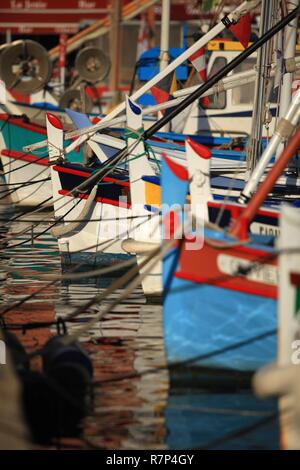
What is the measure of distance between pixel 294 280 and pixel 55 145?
28.4ft

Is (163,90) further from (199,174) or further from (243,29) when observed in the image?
(199,174)

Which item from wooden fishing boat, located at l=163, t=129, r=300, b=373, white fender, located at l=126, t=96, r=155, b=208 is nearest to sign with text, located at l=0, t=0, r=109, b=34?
white fender, located at l=126, t=96, r=155, b=208

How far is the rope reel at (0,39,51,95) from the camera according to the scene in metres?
29.3

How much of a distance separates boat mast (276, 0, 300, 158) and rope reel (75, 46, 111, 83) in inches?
655

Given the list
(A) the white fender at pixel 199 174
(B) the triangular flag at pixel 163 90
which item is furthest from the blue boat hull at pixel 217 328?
(B) the triangular flag at pixel 163 90

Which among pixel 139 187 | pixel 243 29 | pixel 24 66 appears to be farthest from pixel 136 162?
pixel 24 66

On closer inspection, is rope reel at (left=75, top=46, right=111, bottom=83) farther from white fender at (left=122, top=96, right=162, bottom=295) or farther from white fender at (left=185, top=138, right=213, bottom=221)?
white fender at (left=185, top=138, right=213, bottom=221)

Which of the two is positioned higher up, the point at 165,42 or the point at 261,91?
the point at 261,91

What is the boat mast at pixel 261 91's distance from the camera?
1452 cm

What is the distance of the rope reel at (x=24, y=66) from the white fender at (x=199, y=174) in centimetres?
1886

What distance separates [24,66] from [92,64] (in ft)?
11.5

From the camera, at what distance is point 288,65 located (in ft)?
50.8

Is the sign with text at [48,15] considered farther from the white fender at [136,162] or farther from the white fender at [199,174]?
the white fender at [199,174]

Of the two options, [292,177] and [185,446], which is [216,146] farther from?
[185,446]
